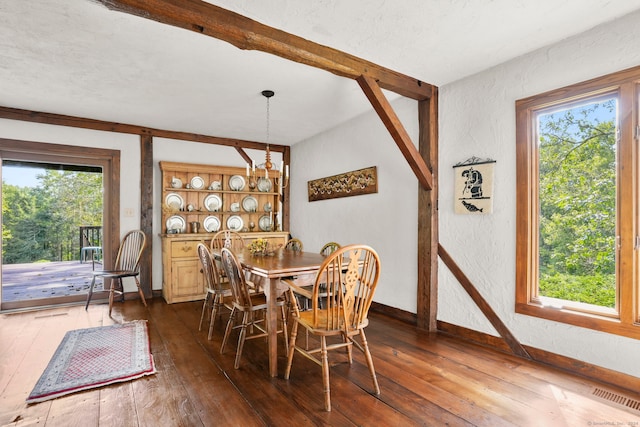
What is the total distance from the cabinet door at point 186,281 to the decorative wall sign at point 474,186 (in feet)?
11.5

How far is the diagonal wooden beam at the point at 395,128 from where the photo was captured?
2904 millimetres

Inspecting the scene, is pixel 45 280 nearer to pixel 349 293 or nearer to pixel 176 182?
pixel 176 182

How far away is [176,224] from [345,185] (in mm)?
2666

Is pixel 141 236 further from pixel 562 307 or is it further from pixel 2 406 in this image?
pixel 562 307

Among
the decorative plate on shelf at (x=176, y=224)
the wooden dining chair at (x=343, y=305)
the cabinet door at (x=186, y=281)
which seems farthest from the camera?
the decorative plate on shelf at (x=176, y=224)

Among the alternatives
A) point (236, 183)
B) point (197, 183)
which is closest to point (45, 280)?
point (197, 183)

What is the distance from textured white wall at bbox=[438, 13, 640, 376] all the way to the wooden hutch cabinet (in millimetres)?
3054

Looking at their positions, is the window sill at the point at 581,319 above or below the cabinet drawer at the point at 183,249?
below

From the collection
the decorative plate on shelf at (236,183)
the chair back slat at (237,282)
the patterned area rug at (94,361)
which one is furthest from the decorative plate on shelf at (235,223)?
the chair back slat at (237,282)

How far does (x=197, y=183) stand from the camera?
5234 millimetres

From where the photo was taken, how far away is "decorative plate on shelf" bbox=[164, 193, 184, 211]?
5.01 meters

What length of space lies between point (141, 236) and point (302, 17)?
3880 millimetres

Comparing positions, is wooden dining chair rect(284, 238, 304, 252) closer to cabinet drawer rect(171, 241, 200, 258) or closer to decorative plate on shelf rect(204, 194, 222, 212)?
cabinet drawer rect(171, 241, 200, 258)

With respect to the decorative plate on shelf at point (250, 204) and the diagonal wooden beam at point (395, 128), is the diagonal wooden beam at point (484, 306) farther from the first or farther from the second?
the decorative plate on shelf at point (250, 204)
